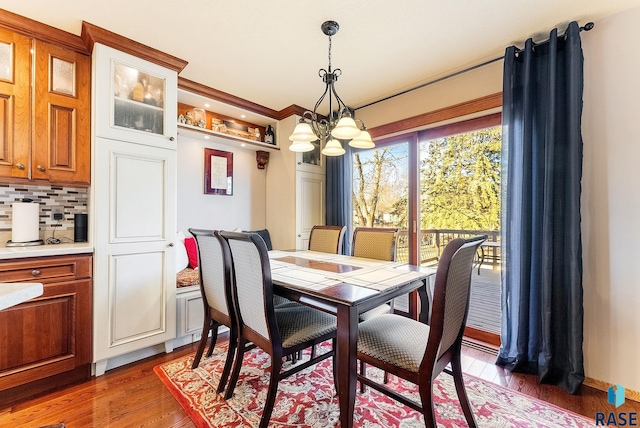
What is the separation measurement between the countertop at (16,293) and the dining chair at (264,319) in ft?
2.49

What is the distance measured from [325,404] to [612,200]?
2.24 metres

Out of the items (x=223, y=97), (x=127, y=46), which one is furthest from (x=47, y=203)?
(x=223, y=97)

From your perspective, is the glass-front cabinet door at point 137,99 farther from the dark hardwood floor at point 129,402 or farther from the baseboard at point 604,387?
the baseboard at point 604,387

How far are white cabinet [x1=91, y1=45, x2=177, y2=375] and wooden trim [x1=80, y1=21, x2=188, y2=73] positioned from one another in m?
0.05

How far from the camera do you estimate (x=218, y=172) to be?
3.33m

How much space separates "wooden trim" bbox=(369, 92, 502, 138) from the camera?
7.82ft

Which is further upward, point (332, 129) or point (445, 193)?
point (332, 129)

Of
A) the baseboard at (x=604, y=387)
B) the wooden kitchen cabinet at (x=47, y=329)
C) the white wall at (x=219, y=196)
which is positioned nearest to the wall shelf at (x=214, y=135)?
the white wall at (x=219, y=196)

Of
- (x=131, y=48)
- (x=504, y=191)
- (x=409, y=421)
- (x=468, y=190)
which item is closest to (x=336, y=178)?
(x=468, y=190)

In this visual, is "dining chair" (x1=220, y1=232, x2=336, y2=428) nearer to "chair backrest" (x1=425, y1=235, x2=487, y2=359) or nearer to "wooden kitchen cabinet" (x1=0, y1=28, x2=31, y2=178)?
"chair backrest" (x1=425, y1=235, x2=487, y2=359)

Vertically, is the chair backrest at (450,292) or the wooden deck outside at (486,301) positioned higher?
the chair backrest at (450,292)

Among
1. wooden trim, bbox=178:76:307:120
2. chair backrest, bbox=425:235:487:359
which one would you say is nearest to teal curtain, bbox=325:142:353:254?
wooden trim, bbox=178:76:307:120

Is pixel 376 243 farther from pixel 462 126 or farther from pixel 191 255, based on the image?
pixel 191 255

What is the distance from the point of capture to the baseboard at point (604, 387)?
1.76 meters
